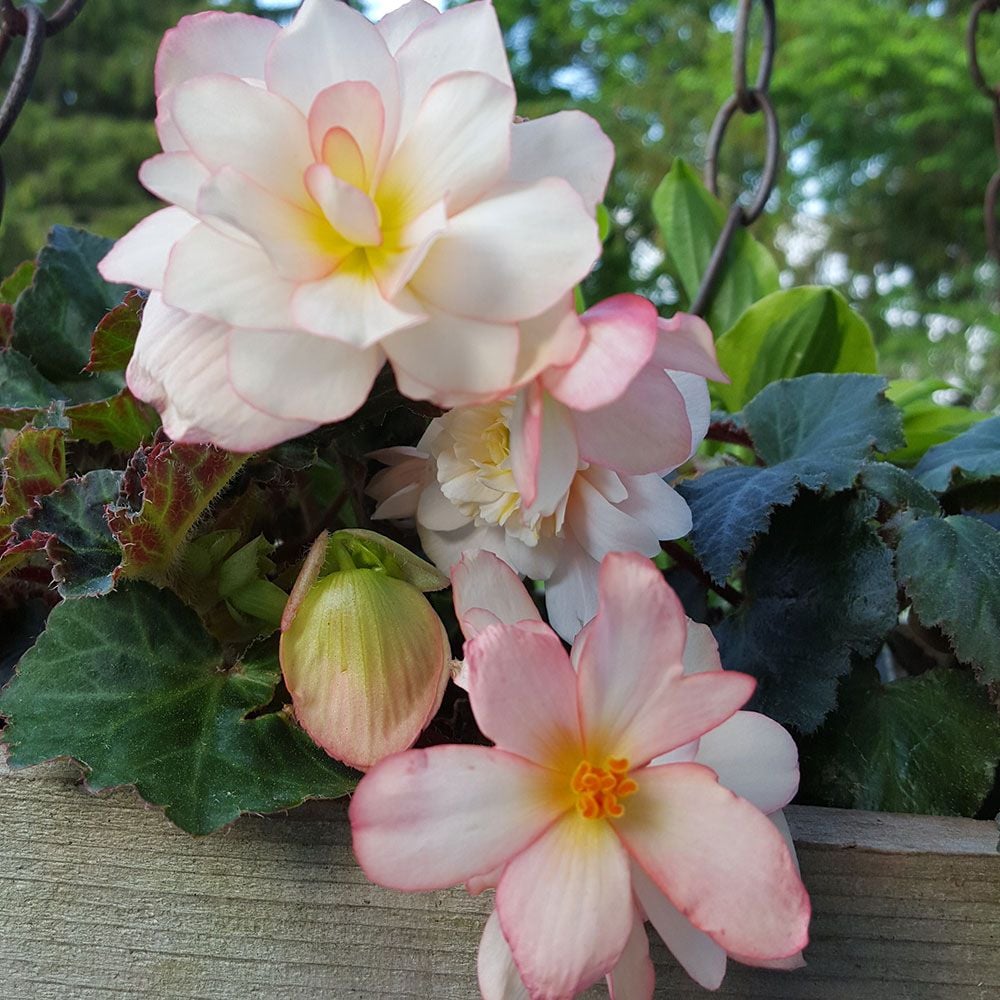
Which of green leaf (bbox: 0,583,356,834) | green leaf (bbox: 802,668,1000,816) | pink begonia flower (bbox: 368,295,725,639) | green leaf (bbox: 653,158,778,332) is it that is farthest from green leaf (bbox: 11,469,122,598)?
green leaf (bbox: 653,158,778,332)

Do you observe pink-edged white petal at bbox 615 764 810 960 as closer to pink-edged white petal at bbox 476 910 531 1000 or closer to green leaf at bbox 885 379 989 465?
pink-edged white petal at bbox 476 910 531 1000

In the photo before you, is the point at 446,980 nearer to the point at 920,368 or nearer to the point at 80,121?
the point at 920,368

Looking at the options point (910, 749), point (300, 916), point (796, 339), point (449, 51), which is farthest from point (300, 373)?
point (796, 339)

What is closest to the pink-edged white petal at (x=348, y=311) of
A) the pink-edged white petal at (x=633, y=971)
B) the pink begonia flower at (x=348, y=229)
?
the pink begonia flower at (x=348, y=229)

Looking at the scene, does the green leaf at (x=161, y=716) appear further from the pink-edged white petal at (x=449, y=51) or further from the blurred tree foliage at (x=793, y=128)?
the blurred tree foliage at (x=793, y=128)

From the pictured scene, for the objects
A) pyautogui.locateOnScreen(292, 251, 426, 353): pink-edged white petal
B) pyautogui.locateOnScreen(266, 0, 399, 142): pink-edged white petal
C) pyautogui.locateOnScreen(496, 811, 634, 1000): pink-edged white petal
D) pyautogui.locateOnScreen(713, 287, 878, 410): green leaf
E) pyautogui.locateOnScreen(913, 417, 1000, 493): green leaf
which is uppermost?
pyautogui.locateOnScreen(266, 0, 399, 142): pink-edged white petal

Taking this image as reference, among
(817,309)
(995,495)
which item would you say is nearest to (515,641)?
(995,495)
